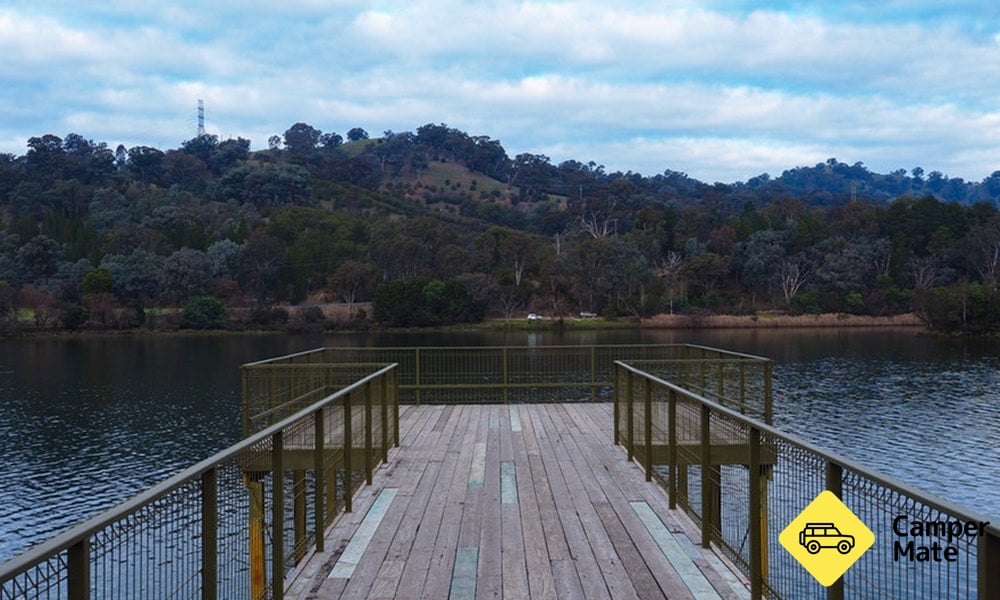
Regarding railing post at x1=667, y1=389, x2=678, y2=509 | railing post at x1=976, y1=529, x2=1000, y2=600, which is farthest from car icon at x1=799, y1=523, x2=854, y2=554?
railing post at x1=667, y1=389, x2=678, y2=509

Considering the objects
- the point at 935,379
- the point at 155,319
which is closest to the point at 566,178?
the point at 155,319

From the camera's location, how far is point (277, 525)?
4.95 meters

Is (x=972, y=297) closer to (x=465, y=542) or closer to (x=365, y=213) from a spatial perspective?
(x=465, y=542)

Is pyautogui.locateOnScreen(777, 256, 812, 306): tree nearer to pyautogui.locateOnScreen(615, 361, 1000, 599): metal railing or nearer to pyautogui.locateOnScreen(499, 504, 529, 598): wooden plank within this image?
pyautogui.locateOnScreen(615, 361, 1000, 599): metal railing

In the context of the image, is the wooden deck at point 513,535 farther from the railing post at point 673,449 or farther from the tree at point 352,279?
the tree at point 352,279

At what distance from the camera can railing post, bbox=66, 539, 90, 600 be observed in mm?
2744

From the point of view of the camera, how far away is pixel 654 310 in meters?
75.4

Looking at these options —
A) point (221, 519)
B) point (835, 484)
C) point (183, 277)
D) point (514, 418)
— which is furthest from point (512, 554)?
point (183, 277)

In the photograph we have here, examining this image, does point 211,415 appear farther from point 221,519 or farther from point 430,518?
point 221,519

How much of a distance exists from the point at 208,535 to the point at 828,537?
2881 mm

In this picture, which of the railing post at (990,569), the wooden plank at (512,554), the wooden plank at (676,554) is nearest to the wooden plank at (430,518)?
the wooden plank at (512,554)

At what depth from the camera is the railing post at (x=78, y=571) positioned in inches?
108

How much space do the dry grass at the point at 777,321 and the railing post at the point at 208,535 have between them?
230ft

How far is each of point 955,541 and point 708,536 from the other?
2.98 m
